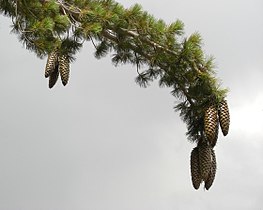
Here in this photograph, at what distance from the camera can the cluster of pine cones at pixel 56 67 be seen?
3.04 m

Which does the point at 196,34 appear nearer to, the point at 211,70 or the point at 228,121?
the point at 211,70

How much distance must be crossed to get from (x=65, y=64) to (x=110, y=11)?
44 cm

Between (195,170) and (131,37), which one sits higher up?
(131,37)

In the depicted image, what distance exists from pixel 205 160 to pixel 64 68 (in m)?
0.98

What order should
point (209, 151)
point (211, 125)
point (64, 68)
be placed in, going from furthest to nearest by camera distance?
point (64, 68)
point (209, 151)
point (211, 125)

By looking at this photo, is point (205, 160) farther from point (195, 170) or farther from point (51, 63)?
point (51, 63)

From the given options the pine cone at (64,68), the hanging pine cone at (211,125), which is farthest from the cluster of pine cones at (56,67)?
the hanging pine cone at (211,125)

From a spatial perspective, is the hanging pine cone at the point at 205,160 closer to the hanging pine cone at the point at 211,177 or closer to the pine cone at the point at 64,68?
the hanging pine cone at the point at 211,177

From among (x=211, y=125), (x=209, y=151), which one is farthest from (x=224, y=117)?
(x=209, y=151)

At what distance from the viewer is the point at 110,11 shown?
3170 mm

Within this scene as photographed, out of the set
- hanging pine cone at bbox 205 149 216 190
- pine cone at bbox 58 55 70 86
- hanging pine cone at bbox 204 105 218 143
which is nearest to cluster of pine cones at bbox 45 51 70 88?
pine cone at bbox 58 55 70 86

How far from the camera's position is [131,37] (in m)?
3.29

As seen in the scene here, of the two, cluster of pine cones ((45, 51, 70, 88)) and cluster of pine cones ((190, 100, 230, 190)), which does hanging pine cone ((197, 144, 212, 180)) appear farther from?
cluster of pine cones ((45, 51, 70, 88))

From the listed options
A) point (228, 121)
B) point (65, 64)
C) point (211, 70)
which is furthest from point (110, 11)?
point (228, 121)
